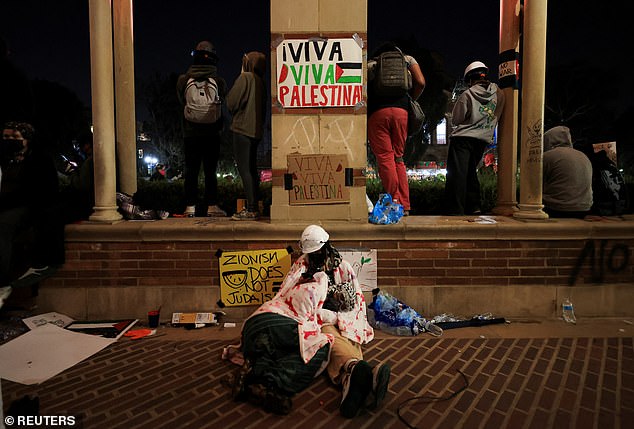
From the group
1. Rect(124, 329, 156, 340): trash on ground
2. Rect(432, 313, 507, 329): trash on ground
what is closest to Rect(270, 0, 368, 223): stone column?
Rect(432, 313, 507, 329): trash on ground

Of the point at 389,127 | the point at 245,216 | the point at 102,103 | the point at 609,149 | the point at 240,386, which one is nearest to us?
the point at 240,386

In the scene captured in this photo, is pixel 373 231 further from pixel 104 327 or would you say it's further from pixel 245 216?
pixel 104 327

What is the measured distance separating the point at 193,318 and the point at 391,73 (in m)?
3.75

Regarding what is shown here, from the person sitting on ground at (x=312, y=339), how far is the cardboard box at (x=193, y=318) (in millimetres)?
1180

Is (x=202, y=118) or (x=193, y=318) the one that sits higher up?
(x=202, y=118)

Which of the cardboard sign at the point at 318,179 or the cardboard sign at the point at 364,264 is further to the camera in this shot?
the cardboard sign at the point at 318,179

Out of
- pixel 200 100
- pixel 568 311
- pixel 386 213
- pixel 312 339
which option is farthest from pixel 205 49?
pixel 568 311

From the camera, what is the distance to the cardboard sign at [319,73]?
5.07m

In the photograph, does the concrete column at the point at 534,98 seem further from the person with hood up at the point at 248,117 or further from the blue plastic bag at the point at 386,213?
the person with hood up at the point at 248,117

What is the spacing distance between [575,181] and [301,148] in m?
3.46

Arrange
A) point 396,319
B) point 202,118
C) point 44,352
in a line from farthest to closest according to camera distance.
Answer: point 202,118 → point 396,319 → point 44,352

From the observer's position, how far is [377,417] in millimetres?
3127

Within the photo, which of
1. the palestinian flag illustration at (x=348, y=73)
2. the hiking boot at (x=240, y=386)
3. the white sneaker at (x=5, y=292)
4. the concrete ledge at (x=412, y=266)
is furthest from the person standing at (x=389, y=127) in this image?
the white sneaker at (x=5, y=292)

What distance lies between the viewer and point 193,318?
16.2ft
